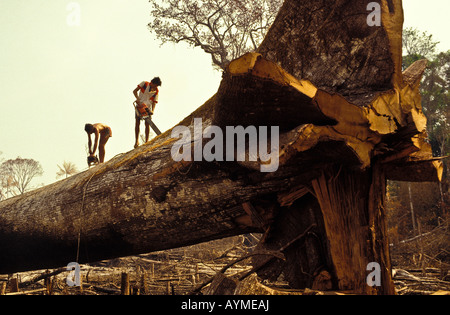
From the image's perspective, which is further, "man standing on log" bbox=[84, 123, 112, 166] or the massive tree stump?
"man standing on log" bbox=[84, 123, 112, 166]

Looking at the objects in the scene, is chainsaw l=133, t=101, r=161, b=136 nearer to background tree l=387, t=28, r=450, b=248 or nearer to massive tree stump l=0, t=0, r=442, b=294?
massive tree stump l=0, t=0, r=442, b=294

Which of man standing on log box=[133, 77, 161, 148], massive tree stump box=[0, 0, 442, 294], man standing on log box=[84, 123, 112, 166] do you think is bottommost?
massive tree stump box=[0, 0, 442, 294]

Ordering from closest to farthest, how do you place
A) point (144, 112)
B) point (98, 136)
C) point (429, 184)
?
1. point (144, 112)
2. point (98, 136)
3. point (429, 184)

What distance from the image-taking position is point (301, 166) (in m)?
2.22

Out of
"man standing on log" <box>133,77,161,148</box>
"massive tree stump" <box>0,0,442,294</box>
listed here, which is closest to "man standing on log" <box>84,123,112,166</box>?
"man standing on log" <box>133,77,161,148</box>

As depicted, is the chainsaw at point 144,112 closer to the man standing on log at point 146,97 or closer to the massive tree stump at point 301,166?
the man standing on log at point 146,97

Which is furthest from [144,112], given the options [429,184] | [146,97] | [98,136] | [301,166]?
[429,184]

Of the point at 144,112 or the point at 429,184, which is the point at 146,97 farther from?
the point at 429,184

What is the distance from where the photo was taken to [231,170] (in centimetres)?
247

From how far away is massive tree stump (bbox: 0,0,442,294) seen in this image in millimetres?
2010

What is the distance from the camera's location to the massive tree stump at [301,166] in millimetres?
2010

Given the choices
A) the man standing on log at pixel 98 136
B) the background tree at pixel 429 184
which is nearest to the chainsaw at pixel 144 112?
the man standing on log at pixel 98 136

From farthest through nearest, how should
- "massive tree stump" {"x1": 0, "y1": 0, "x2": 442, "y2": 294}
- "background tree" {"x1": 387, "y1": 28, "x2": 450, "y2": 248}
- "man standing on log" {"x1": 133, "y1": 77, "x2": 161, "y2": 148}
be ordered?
"background tree" {"x1": 387, "y1": 28, "x2": 450, "y2": 248}
"man standing on log" {"x1": 133, "y1": 77, "x2": 161, "y2": 148}
"massive tree stump" {"x1": 0, "y1": 0, "x2": 442, "y2": 294}
